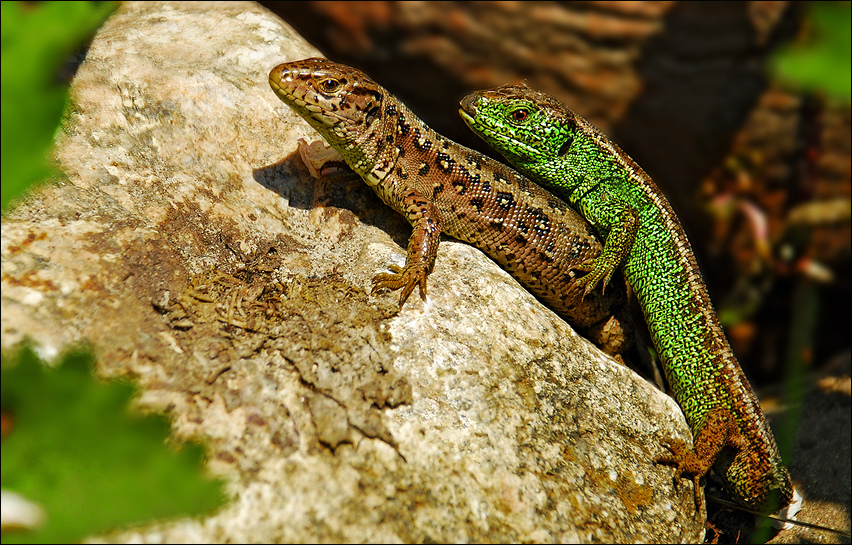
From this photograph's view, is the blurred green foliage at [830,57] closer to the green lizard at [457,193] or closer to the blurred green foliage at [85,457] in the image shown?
the green lizard at [457,193]

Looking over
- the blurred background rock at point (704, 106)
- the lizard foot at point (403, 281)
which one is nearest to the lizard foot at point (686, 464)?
the lizard foot at point (403, 281)

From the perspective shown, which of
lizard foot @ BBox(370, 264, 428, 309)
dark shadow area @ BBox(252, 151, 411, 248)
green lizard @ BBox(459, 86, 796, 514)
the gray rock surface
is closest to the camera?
the gray rock surface

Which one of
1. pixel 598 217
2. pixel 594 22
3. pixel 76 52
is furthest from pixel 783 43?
pixel 76 52

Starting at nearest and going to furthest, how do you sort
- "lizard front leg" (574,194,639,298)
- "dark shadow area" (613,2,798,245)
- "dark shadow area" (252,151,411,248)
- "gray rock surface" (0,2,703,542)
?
"gray rock surface" (0,2,703,542) → "dark shadow area" (252,151,411,248) → "lizard front leg" (574,194,639,298) → "dark shadow area" (613,2,798,245)

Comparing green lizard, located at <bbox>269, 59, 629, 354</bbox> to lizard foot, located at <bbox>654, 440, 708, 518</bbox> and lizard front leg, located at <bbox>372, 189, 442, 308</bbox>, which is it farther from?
lizard foot, located at <bbox>654, 440, 708, 518</bbox>

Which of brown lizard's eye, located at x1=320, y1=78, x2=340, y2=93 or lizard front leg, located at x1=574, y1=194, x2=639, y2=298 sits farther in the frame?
lizard front leg, located at x1=574, y1=194, x2=639, y2=298

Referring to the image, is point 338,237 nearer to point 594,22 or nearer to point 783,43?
point 594,22

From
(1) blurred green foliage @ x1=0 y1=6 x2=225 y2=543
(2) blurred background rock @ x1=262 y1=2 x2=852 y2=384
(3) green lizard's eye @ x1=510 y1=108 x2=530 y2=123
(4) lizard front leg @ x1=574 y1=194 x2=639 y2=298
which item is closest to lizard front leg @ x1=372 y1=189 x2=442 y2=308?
(3) green lizard's eye @ x1=510 y1=108 x2=530 y2=123

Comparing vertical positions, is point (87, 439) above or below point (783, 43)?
below
